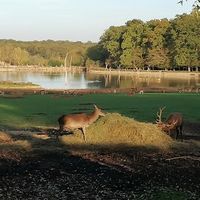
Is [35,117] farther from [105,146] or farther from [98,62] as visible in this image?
[98,62]

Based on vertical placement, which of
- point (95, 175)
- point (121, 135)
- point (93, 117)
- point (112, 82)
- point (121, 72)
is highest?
point (93, 117)

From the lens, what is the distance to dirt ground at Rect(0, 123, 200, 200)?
1227 centimetres

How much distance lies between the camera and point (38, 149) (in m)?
17.4

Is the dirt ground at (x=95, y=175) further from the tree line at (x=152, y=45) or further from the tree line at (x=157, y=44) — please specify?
the tree line at (x=157, y=44)

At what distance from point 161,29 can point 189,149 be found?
10006cm

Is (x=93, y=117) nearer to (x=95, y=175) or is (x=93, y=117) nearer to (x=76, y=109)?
(x=95, y=175)

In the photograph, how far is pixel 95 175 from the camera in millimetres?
14117

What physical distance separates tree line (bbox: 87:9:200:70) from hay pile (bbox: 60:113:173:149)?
81661 mm

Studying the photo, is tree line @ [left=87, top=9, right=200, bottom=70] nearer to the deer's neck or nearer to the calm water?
the calm water

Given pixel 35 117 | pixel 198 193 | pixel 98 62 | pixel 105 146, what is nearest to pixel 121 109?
pixel 35 117

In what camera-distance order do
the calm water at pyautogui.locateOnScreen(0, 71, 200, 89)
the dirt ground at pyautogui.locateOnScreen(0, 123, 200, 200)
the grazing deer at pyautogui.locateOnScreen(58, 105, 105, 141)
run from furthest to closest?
the calm water at pyautogui.locateOnScreen(0, 71, 200, 89), the grazing deer at pyautogui.locateOnScreen(58, 105, 105, 141), the dirt ground at pyautogui.locateOnScreen(0, 123, 200, 200)

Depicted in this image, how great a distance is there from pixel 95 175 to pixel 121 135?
4.82m

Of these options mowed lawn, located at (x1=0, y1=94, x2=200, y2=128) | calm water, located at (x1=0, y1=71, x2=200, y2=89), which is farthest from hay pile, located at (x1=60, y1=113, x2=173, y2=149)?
calm water, located at (x1=0, y1=71, x2=200, y2=89)

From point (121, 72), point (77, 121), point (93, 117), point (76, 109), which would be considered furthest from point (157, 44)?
point (77, 121)
